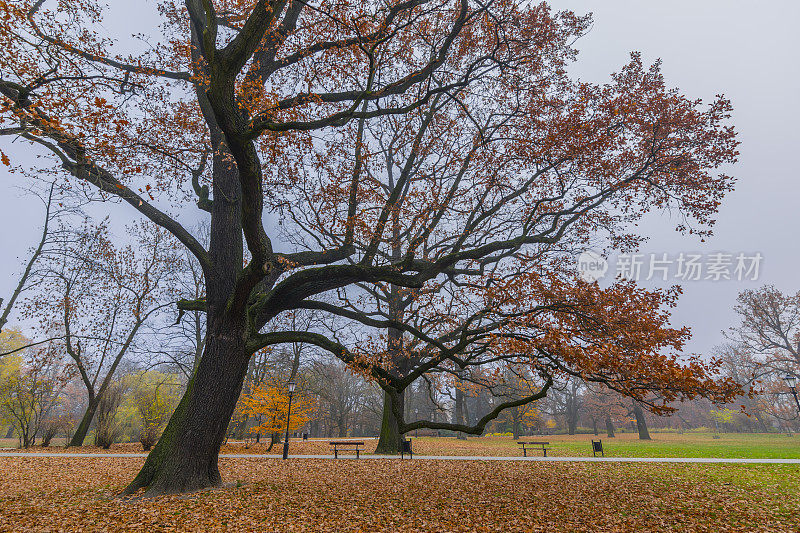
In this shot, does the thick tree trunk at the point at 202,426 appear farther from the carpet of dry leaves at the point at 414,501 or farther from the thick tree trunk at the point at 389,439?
the thick tree trunk at the point at 389,439

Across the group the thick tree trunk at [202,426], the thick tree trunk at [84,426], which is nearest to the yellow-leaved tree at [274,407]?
the thick tree trunk at [84,426]

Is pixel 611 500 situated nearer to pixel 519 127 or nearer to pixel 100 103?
pixel 519 127

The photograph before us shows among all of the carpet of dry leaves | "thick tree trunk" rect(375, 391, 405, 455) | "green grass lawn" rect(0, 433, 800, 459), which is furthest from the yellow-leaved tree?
the carpet of dry leaves

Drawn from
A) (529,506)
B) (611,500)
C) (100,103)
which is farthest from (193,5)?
(611,500)

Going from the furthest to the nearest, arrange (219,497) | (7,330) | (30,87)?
(7,330) < (219,497) < (30,87)

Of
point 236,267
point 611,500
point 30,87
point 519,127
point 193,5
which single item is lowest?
point 611,500

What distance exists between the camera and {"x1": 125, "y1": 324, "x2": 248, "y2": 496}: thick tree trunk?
7074 mm

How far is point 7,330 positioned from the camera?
28.7m

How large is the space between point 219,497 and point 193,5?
32.7 feet

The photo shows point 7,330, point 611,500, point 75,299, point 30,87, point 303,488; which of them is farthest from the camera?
point 7,330

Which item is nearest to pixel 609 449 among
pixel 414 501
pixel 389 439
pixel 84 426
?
pixel 389 439

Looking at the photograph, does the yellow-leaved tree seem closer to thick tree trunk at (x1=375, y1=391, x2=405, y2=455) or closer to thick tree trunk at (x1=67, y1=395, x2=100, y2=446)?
thick tree trunk at (x1=375, y1=391, x2=405, y2=455)

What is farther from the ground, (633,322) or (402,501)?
(633,322)

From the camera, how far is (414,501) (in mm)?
7051
